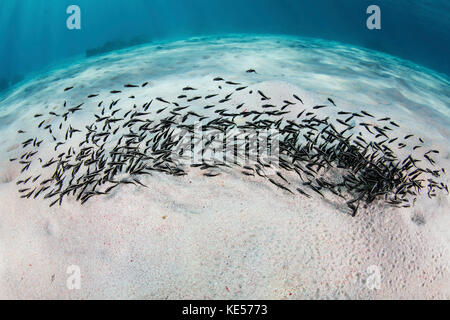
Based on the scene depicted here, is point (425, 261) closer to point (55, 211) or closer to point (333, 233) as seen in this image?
point (333, 233)

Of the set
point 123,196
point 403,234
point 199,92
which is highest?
point 199,92

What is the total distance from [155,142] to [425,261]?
14.0ft

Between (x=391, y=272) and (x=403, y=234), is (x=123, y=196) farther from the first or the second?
(x=403, y=234)

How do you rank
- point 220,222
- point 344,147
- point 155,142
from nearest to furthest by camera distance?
point 220,222, point 344,147, point 155,142

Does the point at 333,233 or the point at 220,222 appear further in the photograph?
the point at 220,222

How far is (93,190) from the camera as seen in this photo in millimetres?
3779
